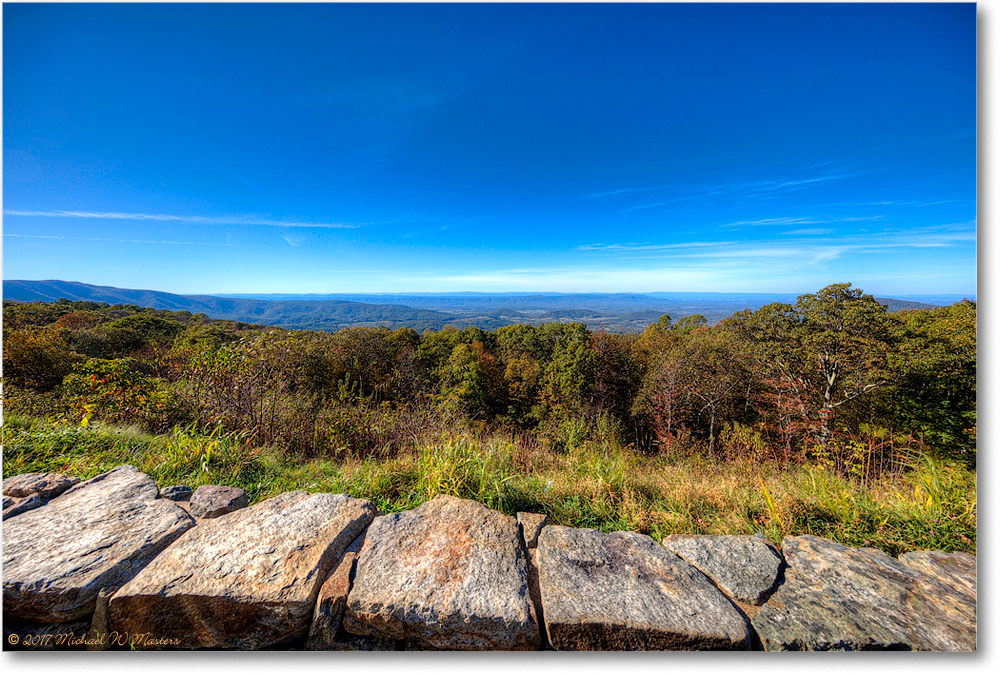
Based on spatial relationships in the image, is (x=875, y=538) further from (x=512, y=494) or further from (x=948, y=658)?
(x=512, y=494)

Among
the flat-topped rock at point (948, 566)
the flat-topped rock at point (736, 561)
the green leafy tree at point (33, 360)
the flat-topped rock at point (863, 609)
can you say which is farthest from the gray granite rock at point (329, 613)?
the green leafy tree at point (33, 360)

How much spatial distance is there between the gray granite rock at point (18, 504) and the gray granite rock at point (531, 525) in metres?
3.30

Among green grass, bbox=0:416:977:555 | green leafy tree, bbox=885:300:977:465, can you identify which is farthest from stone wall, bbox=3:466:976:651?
green leafy tree, bbox=885:300:977:465

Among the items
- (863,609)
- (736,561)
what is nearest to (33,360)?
(736,561)

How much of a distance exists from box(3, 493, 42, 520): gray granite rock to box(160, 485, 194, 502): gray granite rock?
2.04 feet

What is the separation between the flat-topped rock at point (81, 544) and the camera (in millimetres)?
1583

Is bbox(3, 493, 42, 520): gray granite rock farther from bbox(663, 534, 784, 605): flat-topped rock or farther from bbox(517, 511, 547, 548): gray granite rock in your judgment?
bbox(663, 534, 784, 605): flat-topped rock

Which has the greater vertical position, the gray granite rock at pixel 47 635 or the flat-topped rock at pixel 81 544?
the flat-topped rock at pixel 81 544

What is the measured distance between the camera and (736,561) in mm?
1896

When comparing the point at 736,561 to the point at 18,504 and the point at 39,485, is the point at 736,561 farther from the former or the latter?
the point at 39,485

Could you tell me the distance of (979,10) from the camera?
2359mm

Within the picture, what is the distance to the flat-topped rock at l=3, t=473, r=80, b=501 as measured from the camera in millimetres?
2307

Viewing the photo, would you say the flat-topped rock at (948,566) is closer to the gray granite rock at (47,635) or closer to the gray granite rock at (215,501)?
the gray granite rock at (215,501)

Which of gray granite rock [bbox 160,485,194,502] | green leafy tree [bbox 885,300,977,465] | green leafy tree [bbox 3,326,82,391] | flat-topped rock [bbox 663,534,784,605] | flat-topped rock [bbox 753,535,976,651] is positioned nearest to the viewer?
flat-topped rock [bbox 753,535,976,651]
